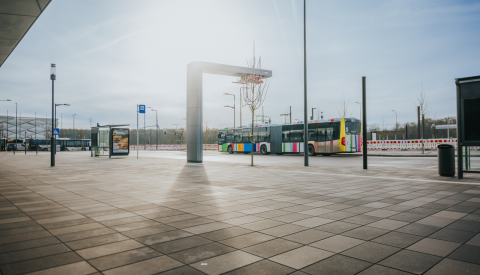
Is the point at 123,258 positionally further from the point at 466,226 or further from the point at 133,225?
the point at 466,226

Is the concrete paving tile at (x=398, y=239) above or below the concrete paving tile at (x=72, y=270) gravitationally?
below

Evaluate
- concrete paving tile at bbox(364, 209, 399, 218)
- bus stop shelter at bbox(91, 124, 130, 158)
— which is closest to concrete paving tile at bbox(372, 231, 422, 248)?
concrete paving tile at bbox(364, 209, 399, 218)

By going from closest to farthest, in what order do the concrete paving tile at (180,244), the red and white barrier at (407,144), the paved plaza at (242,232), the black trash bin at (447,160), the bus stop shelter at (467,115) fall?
the paved plaza at (242,232), the concrete paving tile at (180,244), the bus stop shelter at (467,115), the black trash bin at (447,160), the red and white barrier at (407,144)

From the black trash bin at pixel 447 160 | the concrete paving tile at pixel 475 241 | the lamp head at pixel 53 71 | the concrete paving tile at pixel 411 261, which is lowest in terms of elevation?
the concrete paving tile at pixel 475 241

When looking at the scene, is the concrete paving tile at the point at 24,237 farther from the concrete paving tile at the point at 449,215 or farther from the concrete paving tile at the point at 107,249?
the concrete paving tile at the point at 449,215

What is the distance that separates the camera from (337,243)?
3852 mm

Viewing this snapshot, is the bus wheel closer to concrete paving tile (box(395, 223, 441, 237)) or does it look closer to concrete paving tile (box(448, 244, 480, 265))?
concrete paving tile (box(395, 223, 441, 237))

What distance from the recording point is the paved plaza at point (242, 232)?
3170 mm

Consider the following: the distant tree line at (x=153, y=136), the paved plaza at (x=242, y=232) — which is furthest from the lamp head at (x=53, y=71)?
the distant tree line at (x=153, y=136)

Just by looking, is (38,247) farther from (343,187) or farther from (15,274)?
(343,187)

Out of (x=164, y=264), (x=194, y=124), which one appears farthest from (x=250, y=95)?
(x=164, y=264)

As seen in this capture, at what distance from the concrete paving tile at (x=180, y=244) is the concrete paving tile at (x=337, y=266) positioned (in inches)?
55.2

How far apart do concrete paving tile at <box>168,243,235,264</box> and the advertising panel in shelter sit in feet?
84.2

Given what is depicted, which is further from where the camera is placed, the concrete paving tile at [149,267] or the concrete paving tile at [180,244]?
the concrete paving tile at [180,244]
